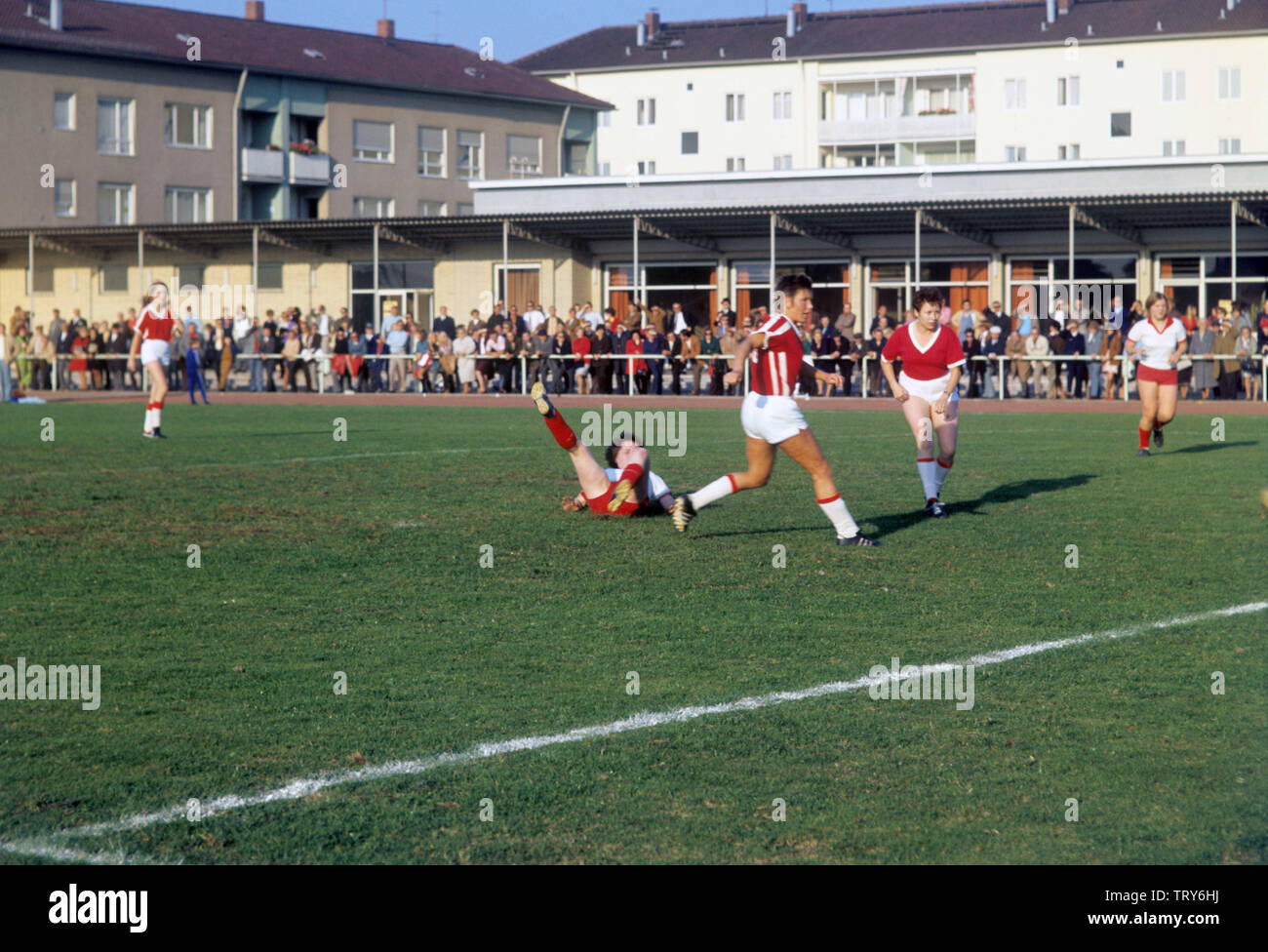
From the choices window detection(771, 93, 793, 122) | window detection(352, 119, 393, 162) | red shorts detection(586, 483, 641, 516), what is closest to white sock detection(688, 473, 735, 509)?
red shorts detection(586, 483, 641, 516)

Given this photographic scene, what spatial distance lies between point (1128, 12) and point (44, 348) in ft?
172

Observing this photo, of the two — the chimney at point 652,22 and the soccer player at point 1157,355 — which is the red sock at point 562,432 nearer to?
the soccer player at point 1157,355

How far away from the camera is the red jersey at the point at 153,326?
2039 centimetres

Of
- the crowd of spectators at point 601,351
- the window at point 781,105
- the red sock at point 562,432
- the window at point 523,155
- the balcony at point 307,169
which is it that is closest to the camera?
the red sock at point 562,432

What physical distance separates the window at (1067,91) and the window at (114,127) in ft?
136

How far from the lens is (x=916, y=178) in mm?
41125

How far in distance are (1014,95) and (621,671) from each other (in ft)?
230

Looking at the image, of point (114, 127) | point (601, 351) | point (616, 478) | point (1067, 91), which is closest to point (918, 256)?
point (601, 351)

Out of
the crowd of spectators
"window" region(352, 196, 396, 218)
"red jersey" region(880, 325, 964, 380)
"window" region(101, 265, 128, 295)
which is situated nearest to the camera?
"red jersey" region(880, 325, 964, 380)

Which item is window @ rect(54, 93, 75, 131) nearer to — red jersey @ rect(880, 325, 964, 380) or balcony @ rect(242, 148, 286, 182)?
balcony @ rect(242, 148, 286, 182)

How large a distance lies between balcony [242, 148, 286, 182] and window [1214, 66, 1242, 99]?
135 ft

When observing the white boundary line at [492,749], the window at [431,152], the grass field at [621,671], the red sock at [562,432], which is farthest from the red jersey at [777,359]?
the window at [431,152]

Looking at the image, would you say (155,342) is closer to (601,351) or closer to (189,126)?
(601,351)

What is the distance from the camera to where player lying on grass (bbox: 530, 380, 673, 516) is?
11297 millimetres
